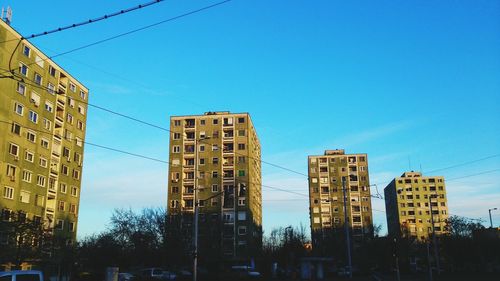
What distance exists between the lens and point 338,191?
405 feet

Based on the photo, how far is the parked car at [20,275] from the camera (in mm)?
19828

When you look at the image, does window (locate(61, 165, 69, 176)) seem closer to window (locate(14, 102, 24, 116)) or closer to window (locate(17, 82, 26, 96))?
window (locate(14, 102, 24, 116))

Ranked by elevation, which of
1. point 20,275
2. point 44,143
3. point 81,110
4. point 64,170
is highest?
point 81,110

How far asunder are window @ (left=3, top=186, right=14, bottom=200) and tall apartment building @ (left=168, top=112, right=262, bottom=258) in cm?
3942

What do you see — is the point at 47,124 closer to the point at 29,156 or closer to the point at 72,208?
the point at 29,156

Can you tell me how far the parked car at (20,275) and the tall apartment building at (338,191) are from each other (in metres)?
100

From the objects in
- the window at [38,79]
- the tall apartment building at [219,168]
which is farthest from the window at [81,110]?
the tall apartment building at [219,168]

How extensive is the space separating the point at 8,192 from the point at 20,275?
125ft

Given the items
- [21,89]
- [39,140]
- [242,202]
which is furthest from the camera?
[242,202]

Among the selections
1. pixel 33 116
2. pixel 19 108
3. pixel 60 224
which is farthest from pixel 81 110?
pixel 60 224

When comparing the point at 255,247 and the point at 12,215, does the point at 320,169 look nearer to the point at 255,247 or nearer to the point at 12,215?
the point at 255,247

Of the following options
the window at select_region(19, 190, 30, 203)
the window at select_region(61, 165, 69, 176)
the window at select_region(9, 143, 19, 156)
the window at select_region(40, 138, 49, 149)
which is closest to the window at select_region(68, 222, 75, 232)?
the window at select_region(61, 165, 69, 176)

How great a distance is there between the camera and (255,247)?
91188 mm

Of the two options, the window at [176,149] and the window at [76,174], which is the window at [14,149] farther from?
the window at [176,149]
